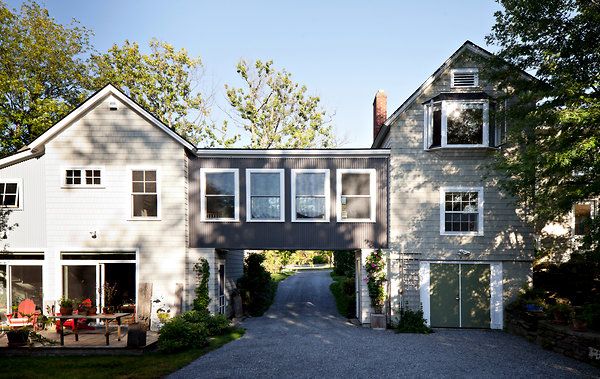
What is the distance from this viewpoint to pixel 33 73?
26000 mm

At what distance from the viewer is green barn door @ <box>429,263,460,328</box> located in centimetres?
1519

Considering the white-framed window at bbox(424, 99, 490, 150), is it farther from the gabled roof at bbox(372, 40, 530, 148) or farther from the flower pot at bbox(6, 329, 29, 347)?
the flower pot at bbox(6, 329, 29, 347)

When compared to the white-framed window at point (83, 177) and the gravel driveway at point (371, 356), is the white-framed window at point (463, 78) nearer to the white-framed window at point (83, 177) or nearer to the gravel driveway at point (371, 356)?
the gravel driveway at point (371, 356)

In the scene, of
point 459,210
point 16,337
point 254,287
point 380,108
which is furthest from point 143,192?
point 459,210

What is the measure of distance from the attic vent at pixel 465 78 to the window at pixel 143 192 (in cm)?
1311

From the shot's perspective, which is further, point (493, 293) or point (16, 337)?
point (493, 293)

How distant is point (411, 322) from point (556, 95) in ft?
31.2

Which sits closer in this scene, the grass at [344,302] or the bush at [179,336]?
the bush at [179,336]

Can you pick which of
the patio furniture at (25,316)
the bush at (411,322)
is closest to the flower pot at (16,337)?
the patio furniture at (25,316)

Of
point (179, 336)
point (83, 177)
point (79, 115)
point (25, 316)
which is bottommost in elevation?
point (179, 336)

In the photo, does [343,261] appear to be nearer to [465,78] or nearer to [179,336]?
→ [465,78]

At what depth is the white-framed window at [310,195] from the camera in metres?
15.7

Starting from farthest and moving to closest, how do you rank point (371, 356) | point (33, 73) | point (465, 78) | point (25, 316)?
point (33, 73)
point (465, 78)
point (25, 316)
point (371, 356)

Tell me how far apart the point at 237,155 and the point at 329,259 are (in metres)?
41.6
